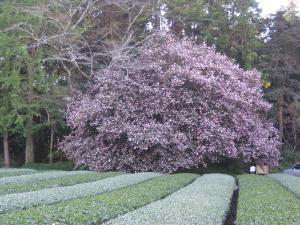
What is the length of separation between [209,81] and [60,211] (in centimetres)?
1414

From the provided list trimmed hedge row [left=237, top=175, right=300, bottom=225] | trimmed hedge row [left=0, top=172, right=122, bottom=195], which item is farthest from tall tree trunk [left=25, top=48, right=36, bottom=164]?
trimmed hedge row [left=237, top=175, right=300, bottom=225]

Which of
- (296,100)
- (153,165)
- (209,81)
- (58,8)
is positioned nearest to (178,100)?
(209,81)

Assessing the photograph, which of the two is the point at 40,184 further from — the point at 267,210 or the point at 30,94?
the point at 30,94

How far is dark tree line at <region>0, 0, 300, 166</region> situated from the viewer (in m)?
21.9

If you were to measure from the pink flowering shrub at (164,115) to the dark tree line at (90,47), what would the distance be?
4.46 feet

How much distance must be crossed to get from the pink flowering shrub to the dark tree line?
1361 millimetres

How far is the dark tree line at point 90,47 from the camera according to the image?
2189 cm

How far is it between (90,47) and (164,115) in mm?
6816

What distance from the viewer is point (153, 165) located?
19.7 m

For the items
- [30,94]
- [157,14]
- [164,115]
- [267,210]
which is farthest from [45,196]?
[157,14]

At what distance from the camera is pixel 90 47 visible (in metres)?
24.4

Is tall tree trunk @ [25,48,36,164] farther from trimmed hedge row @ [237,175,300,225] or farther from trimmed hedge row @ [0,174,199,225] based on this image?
trimmed hedge row @ [237,175,300,225]

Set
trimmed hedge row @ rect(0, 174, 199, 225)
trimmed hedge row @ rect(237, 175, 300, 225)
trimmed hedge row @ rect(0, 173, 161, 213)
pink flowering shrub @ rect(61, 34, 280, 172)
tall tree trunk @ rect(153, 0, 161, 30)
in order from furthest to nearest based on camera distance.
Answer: tall tree trunk @ rect(153, 0, 161, 30) → pink flowering shrub @ rect(61, 34, 280, 172) → trimmed hedge row @ rect(0, 173, 161, 213) → trimmed hedge row @ rect(237, 175, 300, 225) → trimmed hedge row @ rect(0, 174, 199, 225)

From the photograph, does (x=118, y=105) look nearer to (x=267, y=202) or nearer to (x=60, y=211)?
(x=267, y=202)
